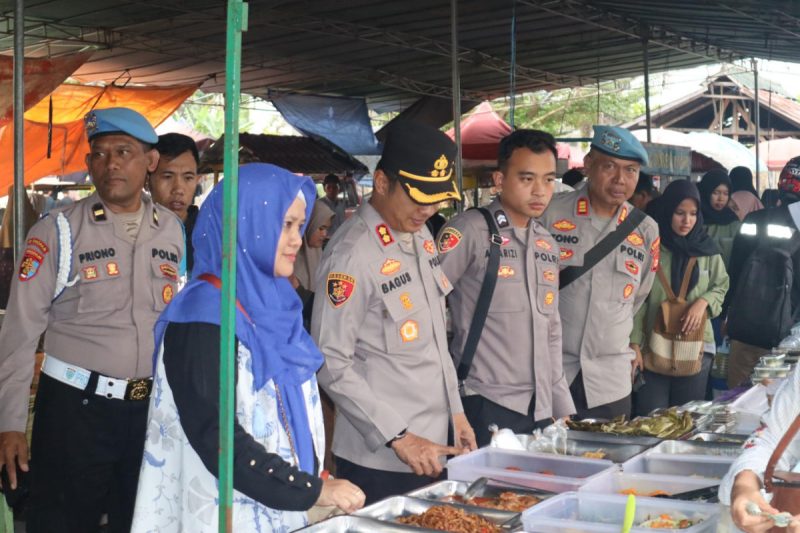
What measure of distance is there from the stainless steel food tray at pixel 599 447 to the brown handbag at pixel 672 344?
183 cm

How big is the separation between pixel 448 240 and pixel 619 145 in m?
0.98

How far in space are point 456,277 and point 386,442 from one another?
841 millimetres

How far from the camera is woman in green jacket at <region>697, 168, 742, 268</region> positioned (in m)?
6.64

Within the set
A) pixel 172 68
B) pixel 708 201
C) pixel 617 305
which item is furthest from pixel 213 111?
pixel 617 305

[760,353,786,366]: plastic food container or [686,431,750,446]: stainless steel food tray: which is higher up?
[760,353,786,366]: plastic food container

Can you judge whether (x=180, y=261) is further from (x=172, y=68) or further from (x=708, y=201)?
(x=172, y=68)

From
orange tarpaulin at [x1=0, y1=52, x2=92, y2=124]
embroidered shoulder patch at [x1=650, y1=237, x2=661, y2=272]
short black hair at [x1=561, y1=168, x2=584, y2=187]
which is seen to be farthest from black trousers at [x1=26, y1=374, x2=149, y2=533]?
short black hair at [x1=561, y1=168, x2=584, y2=187]

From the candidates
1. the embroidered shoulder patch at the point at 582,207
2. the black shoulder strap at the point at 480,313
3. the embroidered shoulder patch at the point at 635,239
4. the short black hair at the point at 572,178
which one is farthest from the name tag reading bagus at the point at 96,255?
the short black hair at the point at 572,178

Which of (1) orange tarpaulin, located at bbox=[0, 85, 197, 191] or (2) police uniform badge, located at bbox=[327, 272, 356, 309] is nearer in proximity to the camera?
(2) police uniform badge, located at bbox=[327, 272, 356, 309]

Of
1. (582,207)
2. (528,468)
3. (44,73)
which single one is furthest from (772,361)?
(44,73)

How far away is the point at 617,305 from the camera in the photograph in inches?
156

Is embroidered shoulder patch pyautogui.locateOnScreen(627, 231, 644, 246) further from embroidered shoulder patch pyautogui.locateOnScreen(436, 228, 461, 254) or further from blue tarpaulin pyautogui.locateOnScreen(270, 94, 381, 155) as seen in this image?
blue tarpaulin pyautogui.locateOnScreen(270, 94, 381, 155)

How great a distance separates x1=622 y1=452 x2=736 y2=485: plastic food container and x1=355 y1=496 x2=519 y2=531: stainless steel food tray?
1.72 ft

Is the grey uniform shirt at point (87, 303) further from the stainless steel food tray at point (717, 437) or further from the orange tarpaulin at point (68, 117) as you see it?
the orange tarpaulin at point (68, 117)
